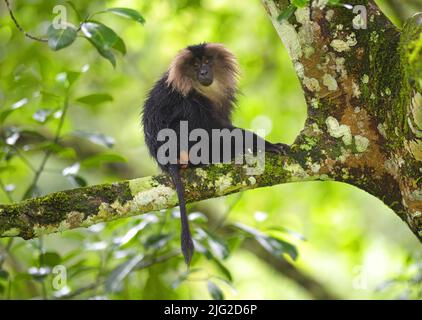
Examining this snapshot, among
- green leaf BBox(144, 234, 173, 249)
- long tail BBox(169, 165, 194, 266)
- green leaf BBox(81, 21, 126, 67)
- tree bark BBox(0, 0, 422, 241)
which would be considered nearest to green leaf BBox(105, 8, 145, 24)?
green leaf BBox(81, 21, 126, 67)

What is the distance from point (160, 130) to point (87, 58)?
2952 mm

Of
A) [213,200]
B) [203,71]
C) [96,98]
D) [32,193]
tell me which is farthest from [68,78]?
[213,200]

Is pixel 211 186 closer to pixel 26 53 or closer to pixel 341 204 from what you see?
pixel 26 53

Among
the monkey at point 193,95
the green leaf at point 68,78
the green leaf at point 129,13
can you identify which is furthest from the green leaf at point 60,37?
the monkey at point 193,95

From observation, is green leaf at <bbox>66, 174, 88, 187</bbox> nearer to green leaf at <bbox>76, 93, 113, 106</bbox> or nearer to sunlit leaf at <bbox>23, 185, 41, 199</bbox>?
sunlit leaf at <bbox>23, 185, 41, 199</bbox>

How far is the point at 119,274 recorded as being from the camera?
3.51 meters

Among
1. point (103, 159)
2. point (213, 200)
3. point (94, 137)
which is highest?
point (213, 200)

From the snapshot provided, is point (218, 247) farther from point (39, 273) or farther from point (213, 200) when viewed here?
point (213, 200)

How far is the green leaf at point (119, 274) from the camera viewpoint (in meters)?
3.43

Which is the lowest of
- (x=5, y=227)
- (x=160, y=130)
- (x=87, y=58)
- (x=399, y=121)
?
(x=5, y=227)

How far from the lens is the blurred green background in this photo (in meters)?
4.41

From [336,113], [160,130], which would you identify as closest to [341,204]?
[160,130]

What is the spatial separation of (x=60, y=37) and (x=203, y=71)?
1.24 m

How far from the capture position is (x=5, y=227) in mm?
2385
